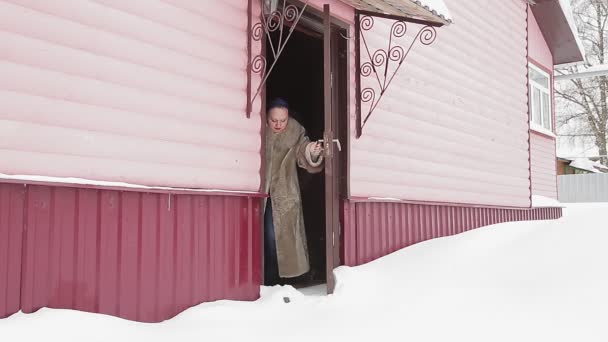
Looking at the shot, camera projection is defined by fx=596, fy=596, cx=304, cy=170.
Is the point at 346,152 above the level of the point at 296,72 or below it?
below

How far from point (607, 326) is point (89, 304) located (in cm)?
316

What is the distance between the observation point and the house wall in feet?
35.9

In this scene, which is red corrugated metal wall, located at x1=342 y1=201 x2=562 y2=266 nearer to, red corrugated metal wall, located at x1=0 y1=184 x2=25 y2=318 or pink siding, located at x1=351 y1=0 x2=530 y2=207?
pink siding, located at x1=351 y1=0 x2=530 y2=207

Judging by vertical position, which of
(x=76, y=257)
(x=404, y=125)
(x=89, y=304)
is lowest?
(x=89, y=304)

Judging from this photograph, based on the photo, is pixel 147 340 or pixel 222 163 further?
pixel 222 163

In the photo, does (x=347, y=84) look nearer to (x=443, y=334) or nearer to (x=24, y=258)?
(x=443, y=334)

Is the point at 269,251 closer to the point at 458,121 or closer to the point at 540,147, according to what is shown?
the point at 458,121

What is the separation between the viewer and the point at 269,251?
5.36m

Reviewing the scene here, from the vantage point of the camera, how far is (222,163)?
13.7 ft

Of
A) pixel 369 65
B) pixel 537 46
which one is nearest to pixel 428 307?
pixel 369 65

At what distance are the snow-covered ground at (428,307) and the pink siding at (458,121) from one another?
3.31ft

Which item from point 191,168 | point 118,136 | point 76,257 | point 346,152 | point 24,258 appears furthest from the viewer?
point 346,152

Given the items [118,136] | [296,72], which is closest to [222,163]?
[118,136]

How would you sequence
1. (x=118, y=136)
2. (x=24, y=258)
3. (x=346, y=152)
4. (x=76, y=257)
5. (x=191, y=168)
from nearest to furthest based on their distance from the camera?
(x=24, y=258), (x=76, y=257), (x=118, y=136), (x=191, y=168), (x=346, y=152)
